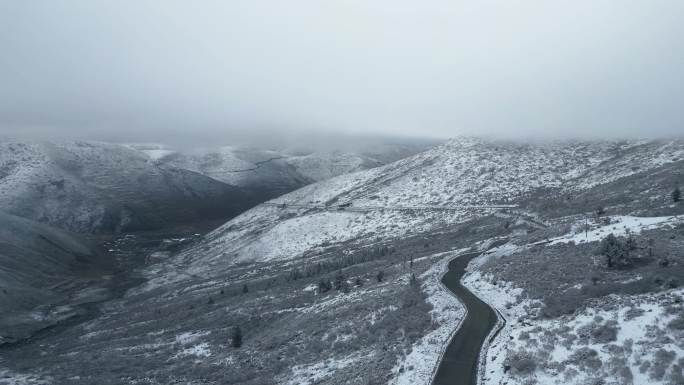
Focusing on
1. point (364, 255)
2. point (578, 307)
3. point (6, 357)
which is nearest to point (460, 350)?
point (578, 307)

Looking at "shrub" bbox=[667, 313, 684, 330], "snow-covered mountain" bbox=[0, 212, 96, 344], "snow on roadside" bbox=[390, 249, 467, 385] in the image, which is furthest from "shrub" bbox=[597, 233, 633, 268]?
"snow-covered mountain" bbox=[0, 212, 96, 344]

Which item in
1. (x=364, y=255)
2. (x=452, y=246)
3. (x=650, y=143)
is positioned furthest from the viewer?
(x=650, y=143)

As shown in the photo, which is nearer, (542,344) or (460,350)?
(542,344)

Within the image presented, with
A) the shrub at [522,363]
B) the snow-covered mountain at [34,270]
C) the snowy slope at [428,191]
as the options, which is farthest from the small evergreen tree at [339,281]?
the snow-covered mountain at [34,270]

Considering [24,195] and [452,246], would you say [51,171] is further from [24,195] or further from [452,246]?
[452,246]

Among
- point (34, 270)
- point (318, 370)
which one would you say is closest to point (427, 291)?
point (318, 370)
